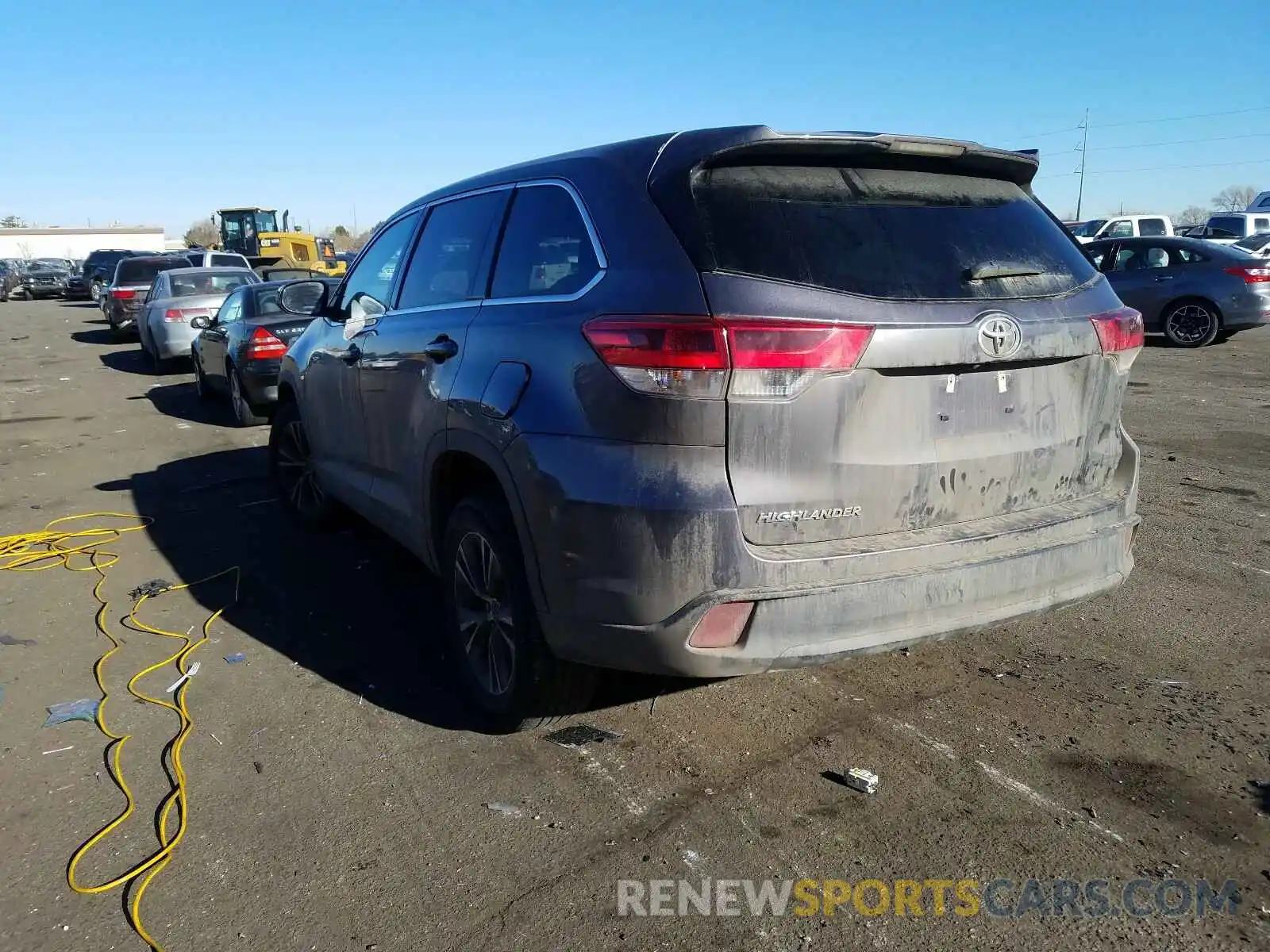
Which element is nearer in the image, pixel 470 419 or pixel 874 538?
pixel 874 538

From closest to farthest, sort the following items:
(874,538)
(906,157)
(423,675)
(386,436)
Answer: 1. (874,538)
2. (906,157)
3. (423,675)
4. (386,436)

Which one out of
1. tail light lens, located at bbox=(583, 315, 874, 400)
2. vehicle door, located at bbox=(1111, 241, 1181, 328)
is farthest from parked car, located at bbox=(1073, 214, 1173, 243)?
tail light lens, located at bbox=(583, 315, 874, 400)

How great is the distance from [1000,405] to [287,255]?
35.5 m

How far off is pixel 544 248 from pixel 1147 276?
14.2 m

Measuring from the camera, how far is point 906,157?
10.2ft

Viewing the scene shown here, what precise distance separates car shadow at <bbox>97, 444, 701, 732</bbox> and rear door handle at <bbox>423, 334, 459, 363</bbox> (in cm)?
131

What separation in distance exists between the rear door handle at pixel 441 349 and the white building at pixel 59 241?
83325 millimetres

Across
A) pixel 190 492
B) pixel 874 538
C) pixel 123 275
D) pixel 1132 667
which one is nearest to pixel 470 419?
pixel 874 538

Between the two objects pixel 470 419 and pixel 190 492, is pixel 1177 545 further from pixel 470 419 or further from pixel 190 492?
pixel 190 492

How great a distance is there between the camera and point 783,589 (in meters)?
2.71

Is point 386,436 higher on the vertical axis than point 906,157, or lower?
lower

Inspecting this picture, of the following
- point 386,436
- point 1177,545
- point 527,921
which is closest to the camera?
point 527,921

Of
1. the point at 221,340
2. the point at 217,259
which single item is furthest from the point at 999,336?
the point at 217,259

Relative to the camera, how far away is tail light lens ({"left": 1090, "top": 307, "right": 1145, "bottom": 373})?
3219 mm
